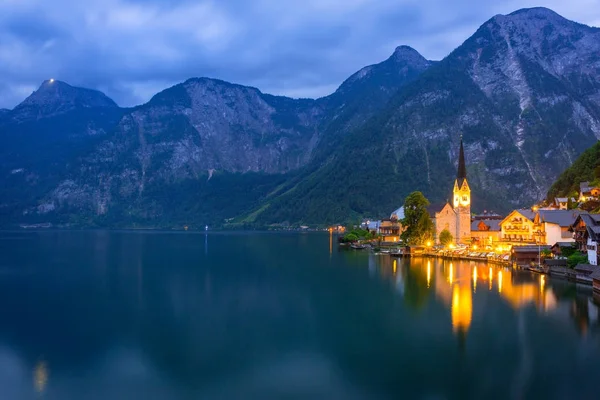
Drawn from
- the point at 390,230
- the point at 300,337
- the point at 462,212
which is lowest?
the point at 300,337

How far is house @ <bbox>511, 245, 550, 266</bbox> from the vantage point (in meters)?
77.4

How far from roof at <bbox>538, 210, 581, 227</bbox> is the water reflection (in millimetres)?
12585

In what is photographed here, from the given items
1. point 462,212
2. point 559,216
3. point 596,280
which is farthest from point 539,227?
point 596,280

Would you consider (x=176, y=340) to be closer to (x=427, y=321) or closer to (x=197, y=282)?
(x=427, y=321)

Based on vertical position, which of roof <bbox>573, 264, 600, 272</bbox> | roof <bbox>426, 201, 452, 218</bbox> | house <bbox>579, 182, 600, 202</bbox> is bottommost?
roof <bbox>573, 264, 600, 272</bbox>

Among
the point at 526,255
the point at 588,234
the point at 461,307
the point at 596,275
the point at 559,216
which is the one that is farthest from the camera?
the point at 559,216

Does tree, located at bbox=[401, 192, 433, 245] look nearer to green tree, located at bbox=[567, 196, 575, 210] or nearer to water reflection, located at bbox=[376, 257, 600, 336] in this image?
water reflection, located at bbox=[376, 257, 600, 336]

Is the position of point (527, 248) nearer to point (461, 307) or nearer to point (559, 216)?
point (559, 216)

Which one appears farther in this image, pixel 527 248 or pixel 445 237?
pixel 445 237

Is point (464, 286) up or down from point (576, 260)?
down

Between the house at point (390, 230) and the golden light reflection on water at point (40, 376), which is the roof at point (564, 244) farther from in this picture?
the golden light reflection on water at point (40, 376)

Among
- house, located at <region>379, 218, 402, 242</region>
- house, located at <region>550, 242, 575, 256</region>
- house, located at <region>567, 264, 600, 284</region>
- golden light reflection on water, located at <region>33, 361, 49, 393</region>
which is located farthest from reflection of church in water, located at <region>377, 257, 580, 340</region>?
house, located at <region>379, 218, 402, 242</region>

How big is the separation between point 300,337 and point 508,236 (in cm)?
7092

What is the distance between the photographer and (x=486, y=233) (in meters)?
108
